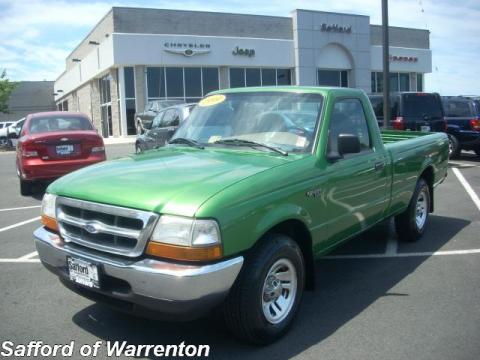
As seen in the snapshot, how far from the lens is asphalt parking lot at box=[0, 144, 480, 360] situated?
3.68 metres

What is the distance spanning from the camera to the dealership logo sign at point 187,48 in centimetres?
3250

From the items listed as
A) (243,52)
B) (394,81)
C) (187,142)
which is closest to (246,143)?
(187,142)

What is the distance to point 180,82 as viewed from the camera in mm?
33438

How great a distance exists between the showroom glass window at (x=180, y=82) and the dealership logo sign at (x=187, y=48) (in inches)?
42.3

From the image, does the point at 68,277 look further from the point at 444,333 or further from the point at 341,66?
the point at 341,66

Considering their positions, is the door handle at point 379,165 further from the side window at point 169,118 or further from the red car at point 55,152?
the side window at point 169,118

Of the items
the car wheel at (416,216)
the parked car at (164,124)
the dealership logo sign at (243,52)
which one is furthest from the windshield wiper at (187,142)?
the dealership logo sign at (243,52)

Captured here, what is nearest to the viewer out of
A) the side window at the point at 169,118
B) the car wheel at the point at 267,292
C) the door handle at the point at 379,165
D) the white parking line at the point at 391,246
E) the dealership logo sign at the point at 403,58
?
the car wheel at the point at 267,292

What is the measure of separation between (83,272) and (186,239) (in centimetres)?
87

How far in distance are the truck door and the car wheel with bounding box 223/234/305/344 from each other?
664mm

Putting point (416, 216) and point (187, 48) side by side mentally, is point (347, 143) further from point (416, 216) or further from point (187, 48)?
point (187, 48)

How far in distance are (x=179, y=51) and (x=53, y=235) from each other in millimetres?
30244

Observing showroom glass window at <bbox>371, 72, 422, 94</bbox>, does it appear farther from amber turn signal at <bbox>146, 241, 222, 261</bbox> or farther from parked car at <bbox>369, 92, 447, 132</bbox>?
amber turn signal at <bbox>146, 241, 222, 261</bbox>

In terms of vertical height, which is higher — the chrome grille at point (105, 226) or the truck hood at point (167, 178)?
the truck hood at point (167, 178)
